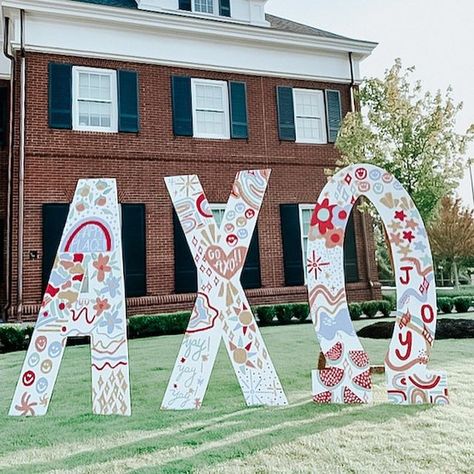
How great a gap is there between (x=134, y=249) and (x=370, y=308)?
18.2 feet

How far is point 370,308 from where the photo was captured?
1117 cm

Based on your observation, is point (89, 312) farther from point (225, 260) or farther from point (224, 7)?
point (224, 7)

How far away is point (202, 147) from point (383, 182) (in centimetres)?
767

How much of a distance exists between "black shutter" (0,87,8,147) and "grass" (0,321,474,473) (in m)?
8.03

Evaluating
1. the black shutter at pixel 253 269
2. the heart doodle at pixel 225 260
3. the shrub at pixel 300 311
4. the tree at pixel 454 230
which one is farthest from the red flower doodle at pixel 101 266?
the tree at pixel 454 230

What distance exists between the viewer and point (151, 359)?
625 cm

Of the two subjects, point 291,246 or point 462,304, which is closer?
point 291,246

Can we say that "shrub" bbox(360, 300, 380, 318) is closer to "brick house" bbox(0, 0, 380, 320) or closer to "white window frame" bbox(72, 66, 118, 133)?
"brick house" bbox(0, 0, 380, 320)

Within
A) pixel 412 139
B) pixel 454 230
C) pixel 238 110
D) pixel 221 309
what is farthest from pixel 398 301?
pixel 454 230

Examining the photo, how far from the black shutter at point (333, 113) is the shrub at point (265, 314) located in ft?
15.8

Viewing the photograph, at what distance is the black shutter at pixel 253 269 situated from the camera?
11266mm

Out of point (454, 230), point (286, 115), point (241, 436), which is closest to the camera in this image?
point (241, 436)

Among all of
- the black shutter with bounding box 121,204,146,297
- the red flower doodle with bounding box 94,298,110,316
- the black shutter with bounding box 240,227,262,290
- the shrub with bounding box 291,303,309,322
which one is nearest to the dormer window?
the black shutter with bounding box 121,204,146,297

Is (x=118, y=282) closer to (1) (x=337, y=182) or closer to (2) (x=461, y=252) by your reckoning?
(1) (x=337, y=182)
